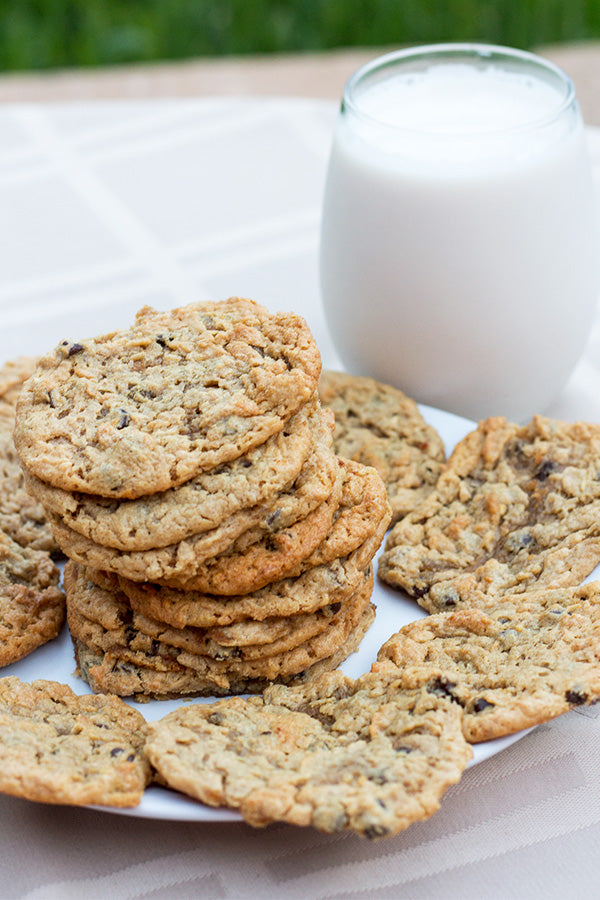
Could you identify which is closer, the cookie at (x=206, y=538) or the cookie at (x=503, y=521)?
the cookie at (x=206, y=538)

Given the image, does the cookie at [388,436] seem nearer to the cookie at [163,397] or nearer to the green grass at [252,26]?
the cookie at [163,397]

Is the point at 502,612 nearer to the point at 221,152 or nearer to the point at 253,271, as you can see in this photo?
the point at 253,271

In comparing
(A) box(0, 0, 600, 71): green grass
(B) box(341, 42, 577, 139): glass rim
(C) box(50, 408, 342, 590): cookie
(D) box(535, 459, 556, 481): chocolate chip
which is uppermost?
(B) box(341, 42, 577, 139): glass rim

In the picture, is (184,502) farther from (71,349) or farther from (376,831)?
(376,831)


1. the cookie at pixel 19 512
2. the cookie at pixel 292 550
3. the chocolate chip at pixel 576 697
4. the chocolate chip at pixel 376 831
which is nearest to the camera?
the chocolate chip at pixel 376 831

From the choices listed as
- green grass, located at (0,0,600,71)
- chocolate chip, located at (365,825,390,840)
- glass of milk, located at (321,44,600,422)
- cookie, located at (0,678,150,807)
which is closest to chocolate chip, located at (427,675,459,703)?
chocolate chip, located at (365,825,390,840)

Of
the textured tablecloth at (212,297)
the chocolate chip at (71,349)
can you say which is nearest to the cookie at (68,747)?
the textured tablecloth at (212,297)

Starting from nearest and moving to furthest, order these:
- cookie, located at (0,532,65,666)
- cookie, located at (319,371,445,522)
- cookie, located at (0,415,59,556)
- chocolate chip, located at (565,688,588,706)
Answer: chocolate chip, located at (565,688,588,706), cookie, located at (0,532,65,666), cookie, located at (0,415,59,556), cookie, located at (319,371,445,522)

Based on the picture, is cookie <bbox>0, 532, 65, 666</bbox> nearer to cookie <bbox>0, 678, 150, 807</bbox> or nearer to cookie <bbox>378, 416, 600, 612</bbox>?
cookie <bbox>0, 678, 150, 807</bbox>
